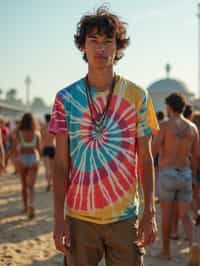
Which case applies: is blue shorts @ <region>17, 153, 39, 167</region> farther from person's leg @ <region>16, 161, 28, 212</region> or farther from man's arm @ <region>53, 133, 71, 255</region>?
man's arm @ <region>53, 133, 71, 255</region>

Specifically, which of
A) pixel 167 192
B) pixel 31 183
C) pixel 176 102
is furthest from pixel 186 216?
pixel 31 183

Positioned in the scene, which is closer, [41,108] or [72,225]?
[72,225]

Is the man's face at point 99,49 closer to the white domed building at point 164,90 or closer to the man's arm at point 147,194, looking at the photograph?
the man's arm at point 147,194

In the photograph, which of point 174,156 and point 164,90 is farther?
point 164,90

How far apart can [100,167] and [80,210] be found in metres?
0.25

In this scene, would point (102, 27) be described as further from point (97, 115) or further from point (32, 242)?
point (32, 242)

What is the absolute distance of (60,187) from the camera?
217 centimetres

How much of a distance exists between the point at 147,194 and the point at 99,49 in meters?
0.78

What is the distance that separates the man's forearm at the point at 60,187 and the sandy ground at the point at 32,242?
277 centimetres

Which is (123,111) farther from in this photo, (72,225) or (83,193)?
(72,225)

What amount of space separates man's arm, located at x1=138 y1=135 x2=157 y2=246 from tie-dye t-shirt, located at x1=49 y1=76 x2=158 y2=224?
49 millimetres

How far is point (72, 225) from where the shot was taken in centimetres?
220

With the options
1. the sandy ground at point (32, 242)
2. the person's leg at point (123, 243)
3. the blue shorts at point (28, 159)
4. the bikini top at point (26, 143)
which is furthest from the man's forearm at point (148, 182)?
the bikini top at point (26, 143)

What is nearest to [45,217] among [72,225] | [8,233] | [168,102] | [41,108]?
[8,233]
